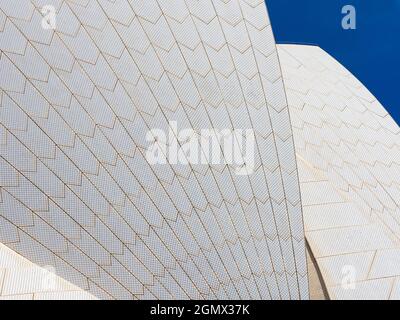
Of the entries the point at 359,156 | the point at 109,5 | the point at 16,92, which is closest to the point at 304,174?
the point at 359,156

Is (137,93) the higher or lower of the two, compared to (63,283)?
higher

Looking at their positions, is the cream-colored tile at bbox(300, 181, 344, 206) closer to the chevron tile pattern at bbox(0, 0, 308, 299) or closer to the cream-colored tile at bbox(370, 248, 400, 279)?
the chevron tile pattern at bbox(0, 0, 308, 299)

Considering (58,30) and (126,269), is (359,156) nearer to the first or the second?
(126,269)

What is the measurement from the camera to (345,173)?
860 cm

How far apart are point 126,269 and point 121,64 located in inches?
99.4

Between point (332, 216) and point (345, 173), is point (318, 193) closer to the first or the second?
point (332, 216)

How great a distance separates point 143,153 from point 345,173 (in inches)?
179

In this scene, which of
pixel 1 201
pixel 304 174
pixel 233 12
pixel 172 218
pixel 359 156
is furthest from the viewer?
pixel 359 156

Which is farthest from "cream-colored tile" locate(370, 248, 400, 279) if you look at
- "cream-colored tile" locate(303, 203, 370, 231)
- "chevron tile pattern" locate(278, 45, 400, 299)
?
"cream-colored tile" locate(303, 203, 370, 231)

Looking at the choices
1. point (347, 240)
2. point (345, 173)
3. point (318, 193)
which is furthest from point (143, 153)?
point (345, 173)

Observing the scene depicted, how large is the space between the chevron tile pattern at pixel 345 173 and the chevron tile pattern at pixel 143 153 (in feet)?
3.04

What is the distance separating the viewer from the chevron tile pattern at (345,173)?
6949mm

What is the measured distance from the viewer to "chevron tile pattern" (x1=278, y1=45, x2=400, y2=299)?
6.95m

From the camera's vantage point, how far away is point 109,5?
230 inches
